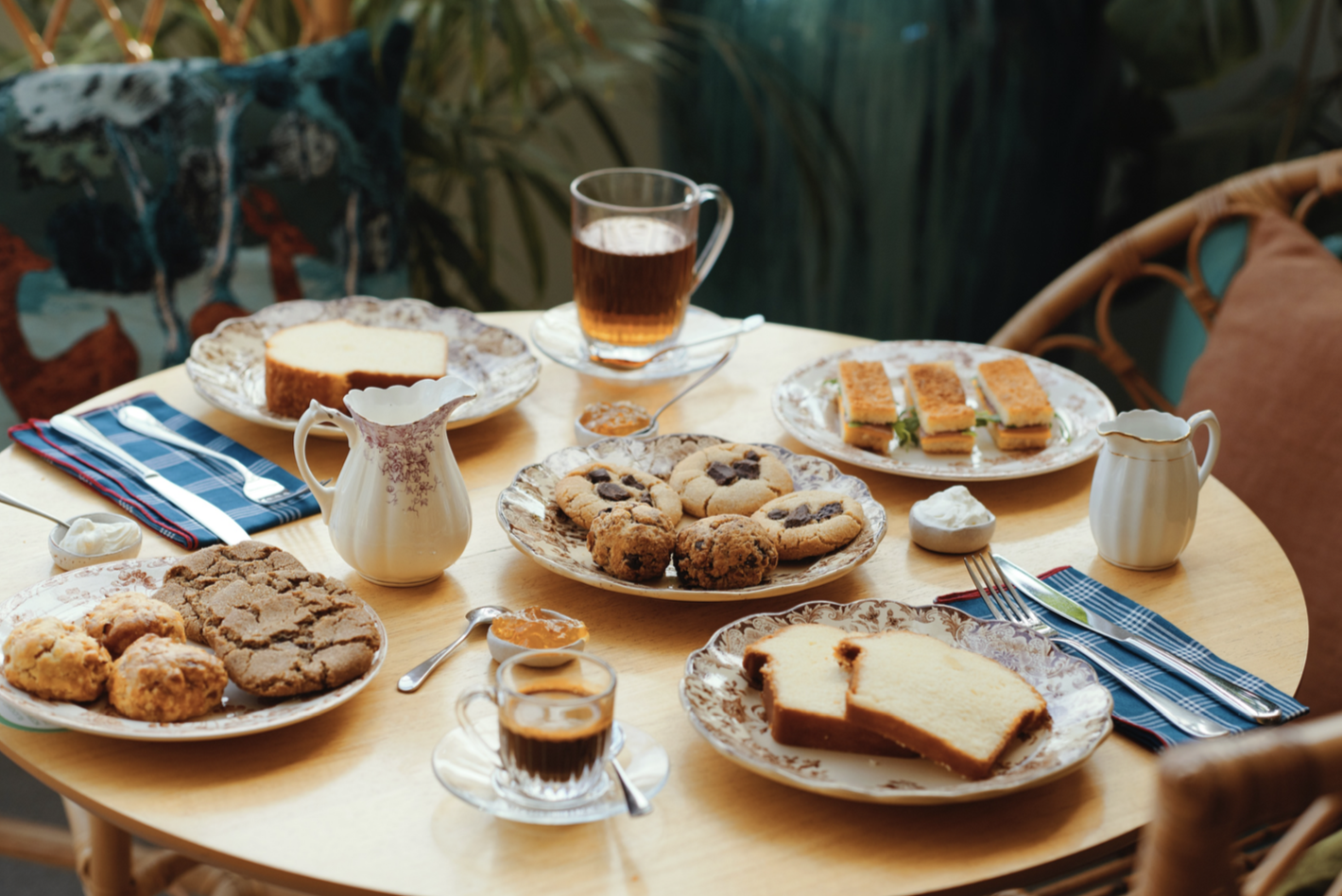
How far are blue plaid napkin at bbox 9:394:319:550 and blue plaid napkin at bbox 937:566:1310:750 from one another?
2.35 feet

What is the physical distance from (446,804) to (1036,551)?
69 centimetres

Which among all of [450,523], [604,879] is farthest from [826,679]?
[450,523]

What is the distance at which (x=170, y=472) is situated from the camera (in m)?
1.31

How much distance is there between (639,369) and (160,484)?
658 mm

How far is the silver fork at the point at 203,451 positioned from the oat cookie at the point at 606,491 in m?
0.31

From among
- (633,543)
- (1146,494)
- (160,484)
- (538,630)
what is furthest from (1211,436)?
(160,484)

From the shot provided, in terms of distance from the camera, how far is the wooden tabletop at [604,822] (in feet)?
2.59

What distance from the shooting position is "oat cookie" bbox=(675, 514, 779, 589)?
41.7 inches

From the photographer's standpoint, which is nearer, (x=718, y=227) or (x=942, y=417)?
(x=942, y=417)

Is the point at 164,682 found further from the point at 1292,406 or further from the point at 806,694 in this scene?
the point at 1292,406

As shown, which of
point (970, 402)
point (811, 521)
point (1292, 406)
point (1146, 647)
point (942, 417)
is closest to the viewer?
point (1146, 647)

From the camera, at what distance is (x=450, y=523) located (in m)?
1.09

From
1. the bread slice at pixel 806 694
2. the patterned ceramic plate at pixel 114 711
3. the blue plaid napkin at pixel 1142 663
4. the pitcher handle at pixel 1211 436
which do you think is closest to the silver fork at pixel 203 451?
the patterned ceramic plate at pixel 114 711

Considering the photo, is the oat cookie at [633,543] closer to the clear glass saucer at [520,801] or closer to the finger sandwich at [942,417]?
the clear glass saucer at [520,801]
